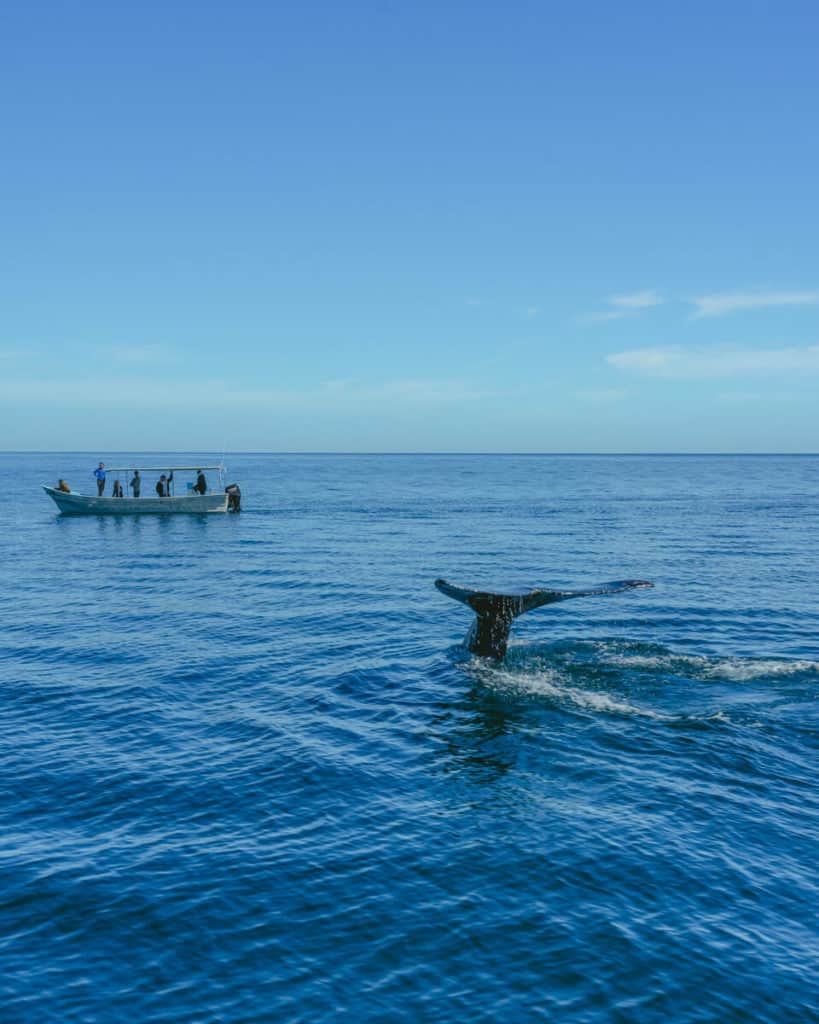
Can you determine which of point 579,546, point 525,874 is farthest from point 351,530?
point 525,874

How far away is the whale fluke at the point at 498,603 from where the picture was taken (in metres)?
18.9

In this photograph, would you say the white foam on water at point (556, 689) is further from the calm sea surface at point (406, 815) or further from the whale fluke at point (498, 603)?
the whale fluke at point (498, 603)

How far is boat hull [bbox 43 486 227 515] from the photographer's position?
68.8 meters

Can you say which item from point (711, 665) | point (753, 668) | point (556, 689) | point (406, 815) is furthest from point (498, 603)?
point (406, 815)

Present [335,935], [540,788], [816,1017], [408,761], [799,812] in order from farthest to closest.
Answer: [408,761] → [540,788] → [799,812] → [335,935] → [816,1017]

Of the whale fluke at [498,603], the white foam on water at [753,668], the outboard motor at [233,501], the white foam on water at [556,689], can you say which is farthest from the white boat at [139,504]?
the white foam on water at [753,668]

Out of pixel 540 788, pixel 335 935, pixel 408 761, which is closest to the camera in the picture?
pixel 335 935

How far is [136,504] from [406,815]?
60066 millimetres

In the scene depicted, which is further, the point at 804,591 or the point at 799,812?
the point at 804,591

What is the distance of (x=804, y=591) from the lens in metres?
34.8

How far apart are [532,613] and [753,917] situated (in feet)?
68.5

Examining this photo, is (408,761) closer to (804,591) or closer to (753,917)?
(753,917)

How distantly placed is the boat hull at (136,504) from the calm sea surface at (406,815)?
38.3 meters

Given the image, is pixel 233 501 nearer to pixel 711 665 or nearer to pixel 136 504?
pixel 136 504
